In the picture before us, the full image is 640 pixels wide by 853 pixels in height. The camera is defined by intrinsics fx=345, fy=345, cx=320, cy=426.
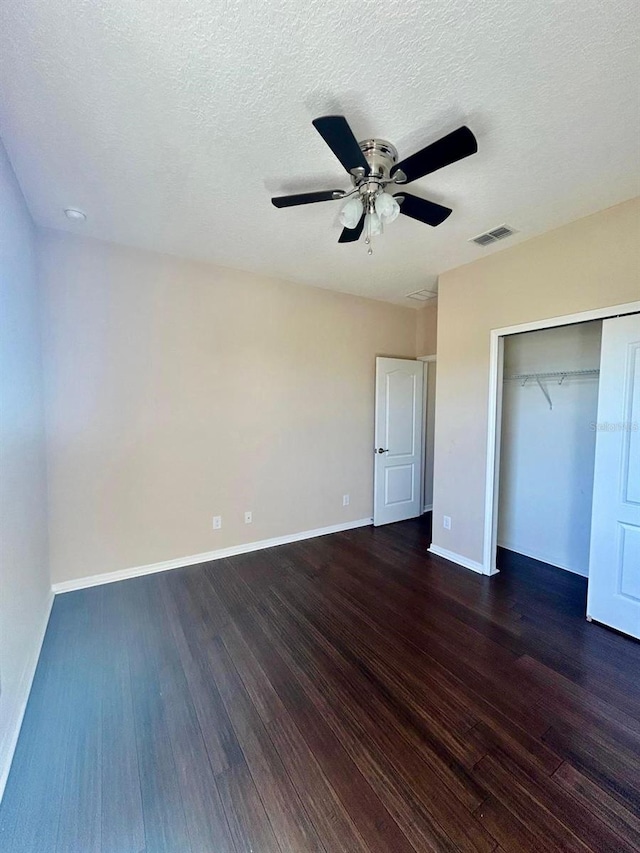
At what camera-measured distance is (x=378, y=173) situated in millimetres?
1755

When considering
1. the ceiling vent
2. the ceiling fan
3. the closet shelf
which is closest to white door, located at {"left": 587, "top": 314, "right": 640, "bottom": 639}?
the closet shelf

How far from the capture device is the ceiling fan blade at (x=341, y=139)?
4.19 ft

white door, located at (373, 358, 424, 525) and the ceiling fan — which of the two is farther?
white door, located at (373, 358, 424, 525)

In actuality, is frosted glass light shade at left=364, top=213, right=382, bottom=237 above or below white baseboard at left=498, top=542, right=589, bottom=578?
above

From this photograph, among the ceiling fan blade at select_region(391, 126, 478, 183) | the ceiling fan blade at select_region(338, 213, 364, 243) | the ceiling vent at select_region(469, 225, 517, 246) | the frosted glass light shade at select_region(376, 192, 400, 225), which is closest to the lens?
the ceiling fan blade at select_region(391, 126, 478, 183)

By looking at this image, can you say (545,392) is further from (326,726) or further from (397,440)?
(326,726)

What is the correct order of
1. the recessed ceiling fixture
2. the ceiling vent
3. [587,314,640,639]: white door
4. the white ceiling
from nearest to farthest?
the white ceiling < [587,314,640,639]: white door < the recessed ceiling fixture < the ceiling vent

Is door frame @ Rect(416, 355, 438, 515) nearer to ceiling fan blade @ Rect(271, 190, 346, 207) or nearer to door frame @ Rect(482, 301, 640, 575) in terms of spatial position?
door frame @ Rect(482, 301, 640, 575)

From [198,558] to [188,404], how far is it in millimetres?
1463

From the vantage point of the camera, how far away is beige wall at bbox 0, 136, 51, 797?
1.52 metres

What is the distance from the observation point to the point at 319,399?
12.9ft

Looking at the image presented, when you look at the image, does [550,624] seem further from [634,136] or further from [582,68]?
[582,68]

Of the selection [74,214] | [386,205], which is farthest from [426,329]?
[74,214]

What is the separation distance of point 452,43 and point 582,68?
0.56 meters
